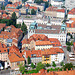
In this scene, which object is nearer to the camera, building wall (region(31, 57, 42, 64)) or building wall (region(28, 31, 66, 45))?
building wall (region(31, 57, 42, 64))

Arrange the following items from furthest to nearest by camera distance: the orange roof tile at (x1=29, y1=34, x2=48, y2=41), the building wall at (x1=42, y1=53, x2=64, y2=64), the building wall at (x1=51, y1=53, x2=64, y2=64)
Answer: the orange roof tile at (x1=29, y1=34, x2=48, y2=41) < the building wall at (x1=51, y1=53, x2=64, y2=64) < the building wall at (x1=42, y1=53, x2=64, y2=64)

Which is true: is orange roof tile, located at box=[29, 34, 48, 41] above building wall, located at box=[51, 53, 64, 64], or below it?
above

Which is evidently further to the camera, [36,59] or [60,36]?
[60,36]

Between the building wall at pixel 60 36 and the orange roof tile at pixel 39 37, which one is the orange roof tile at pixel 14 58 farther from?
the building wall at pixel 60 36

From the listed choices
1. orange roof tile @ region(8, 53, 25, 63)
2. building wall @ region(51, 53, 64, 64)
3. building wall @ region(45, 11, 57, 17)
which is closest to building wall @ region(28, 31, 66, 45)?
building wall @ region(51, 53, 64, 64)

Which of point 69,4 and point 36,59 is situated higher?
point 69,4

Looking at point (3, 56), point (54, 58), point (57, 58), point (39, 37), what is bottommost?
point (57, 58)

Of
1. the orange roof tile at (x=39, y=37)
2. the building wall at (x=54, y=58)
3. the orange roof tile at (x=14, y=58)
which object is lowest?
the building wall at (x=54, y=58)

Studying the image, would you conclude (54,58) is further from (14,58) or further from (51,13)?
(51,13)

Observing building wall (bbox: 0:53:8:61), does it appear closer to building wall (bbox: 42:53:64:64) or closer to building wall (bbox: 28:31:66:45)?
building wall (bbox: 42:53:64:64)

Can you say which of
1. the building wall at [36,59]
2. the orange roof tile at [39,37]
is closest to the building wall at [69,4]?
the orange roof tile at [39,37]

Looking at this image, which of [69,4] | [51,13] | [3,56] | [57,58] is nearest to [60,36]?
[57,58]
